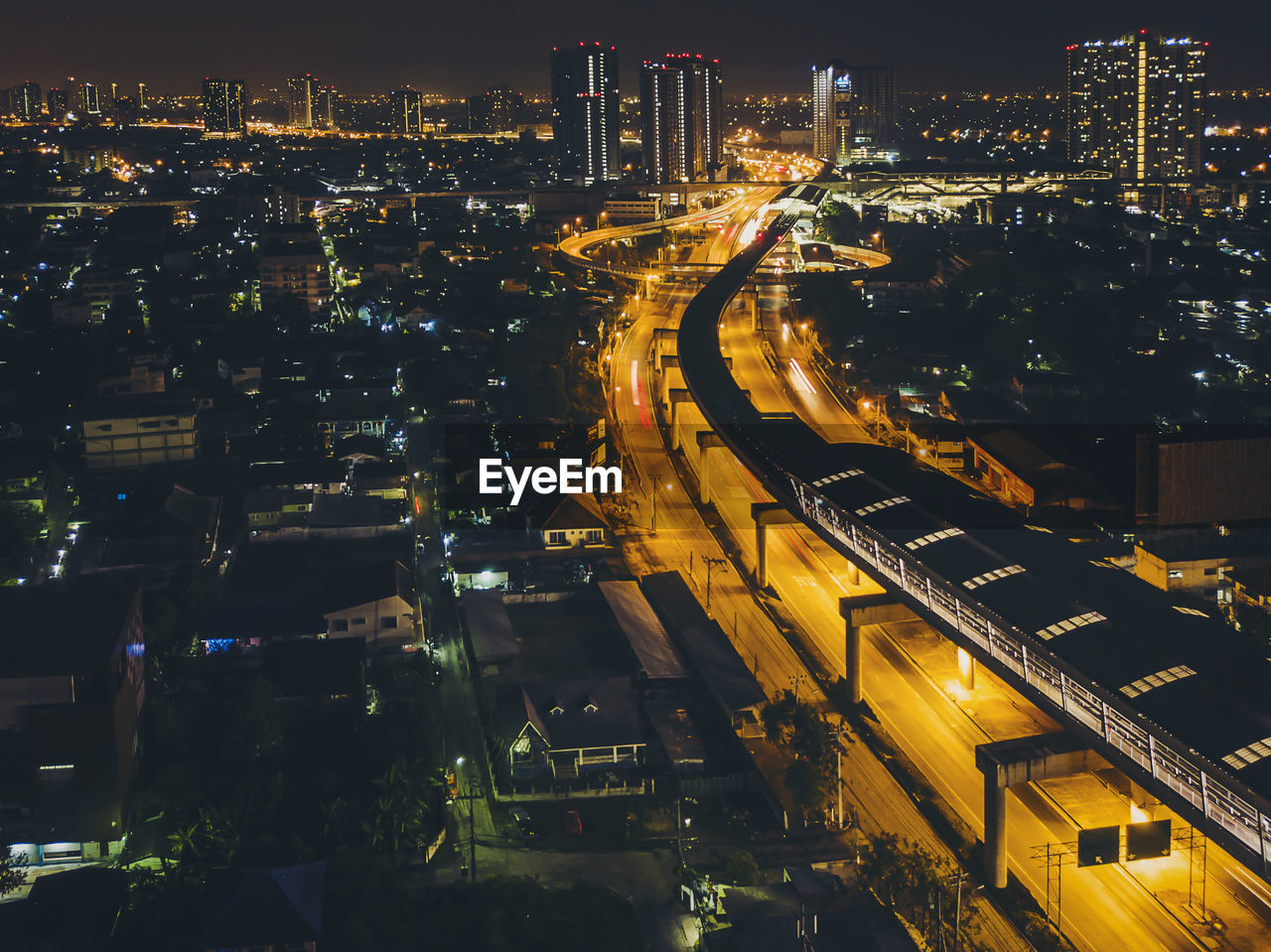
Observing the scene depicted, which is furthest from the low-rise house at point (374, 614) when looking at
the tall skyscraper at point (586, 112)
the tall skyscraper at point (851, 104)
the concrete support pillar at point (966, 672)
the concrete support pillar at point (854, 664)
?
the tall skyscraper at point (851, 104)

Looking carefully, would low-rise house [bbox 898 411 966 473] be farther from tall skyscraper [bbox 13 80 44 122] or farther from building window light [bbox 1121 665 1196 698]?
tall skyscraper [bbox 13 80 44 122]

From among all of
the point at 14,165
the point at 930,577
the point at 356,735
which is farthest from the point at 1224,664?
the point at 14,165

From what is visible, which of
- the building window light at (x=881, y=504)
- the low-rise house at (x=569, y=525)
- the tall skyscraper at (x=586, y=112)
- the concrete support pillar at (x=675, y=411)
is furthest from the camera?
the tall skyscraper at (x=586, y=112)

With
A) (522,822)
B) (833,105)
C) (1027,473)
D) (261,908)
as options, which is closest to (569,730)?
(522,822)

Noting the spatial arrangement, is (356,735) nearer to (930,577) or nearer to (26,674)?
(26,674)

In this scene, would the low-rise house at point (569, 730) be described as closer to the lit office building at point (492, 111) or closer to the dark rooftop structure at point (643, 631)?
the dark rooftop structure at point (643, 631)

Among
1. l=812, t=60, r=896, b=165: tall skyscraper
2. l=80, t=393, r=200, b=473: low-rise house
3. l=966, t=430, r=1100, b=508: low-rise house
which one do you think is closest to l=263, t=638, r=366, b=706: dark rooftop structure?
l=80, t=393, r=200, b=473: low-rise house

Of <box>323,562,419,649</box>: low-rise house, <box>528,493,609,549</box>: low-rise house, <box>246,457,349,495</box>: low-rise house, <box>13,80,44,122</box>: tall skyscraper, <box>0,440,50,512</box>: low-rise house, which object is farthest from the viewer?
<box>13,80,44,122</box>: tall skyscraper
